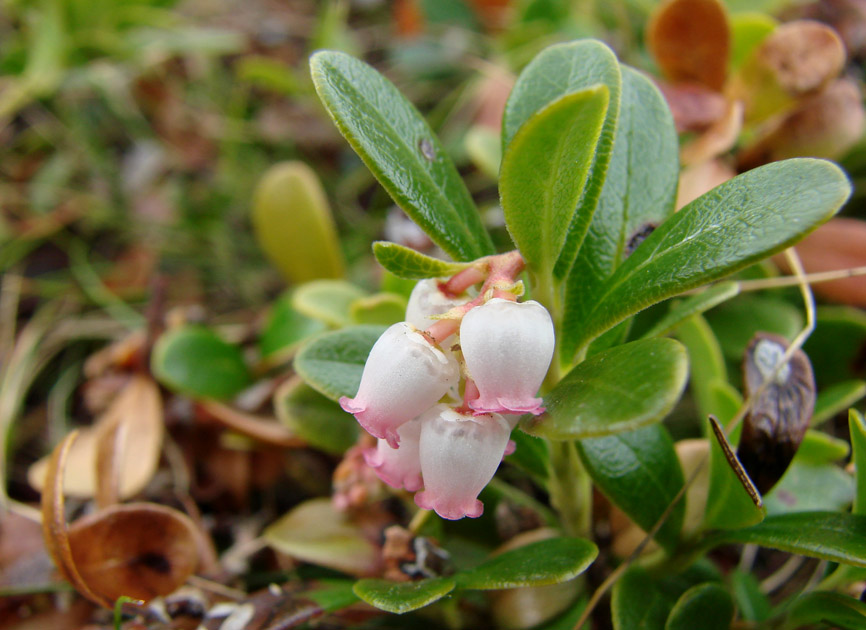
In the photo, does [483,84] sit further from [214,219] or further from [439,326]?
[439,326]

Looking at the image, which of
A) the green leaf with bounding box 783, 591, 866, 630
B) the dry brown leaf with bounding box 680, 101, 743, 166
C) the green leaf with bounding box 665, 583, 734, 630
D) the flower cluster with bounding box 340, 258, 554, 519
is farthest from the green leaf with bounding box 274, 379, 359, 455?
the dry brown leaf with bounding box 680, 101, 743, 166

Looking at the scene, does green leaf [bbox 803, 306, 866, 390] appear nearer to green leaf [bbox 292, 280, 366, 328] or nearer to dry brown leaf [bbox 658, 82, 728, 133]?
dry brown leaf [bbox 658, 82, 728, 133]

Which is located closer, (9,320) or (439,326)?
(439,326)

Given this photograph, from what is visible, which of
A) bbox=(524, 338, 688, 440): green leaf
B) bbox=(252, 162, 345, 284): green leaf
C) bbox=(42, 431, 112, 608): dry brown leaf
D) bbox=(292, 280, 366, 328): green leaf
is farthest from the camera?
bbox=(252, 162, 345, 284): green leaf

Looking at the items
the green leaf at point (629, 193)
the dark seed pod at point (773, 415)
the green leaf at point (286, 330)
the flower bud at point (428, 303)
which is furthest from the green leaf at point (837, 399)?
the green leaf at point (286, 330)

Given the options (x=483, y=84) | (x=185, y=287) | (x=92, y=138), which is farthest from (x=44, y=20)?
(x=483, y=84)

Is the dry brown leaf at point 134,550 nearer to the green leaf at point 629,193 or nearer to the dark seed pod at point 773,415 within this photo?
the green leaf at point 629,193
